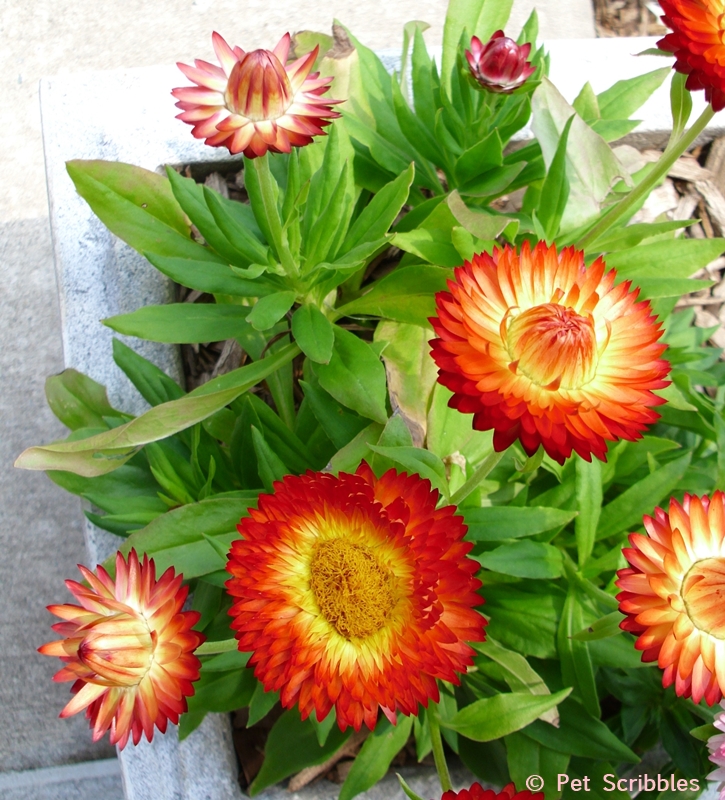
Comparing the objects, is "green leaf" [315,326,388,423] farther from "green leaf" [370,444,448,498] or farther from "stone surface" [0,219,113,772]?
"stone surface" [0,219,113,772]

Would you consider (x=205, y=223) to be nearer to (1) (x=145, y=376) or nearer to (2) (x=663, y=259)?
(1) (x=145, y=376)

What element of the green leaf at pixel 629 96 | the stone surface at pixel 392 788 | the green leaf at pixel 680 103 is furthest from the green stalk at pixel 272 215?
the stone surface at pixel 392 788

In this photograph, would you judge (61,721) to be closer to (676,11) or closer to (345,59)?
(345,59)

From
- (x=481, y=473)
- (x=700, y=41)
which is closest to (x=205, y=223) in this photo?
(x=481, y=473)

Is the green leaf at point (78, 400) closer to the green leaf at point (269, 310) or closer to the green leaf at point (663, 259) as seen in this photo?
the green leaf at point (269, 310)

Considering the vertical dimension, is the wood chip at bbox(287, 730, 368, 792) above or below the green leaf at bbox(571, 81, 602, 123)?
below

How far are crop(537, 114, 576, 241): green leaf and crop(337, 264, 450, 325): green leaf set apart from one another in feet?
0.49

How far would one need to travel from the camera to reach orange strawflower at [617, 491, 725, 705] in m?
0.68

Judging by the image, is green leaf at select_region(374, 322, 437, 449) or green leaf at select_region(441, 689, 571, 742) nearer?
green leaf at select_region(441, 689, 571, 742)

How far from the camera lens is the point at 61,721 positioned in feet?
5.04

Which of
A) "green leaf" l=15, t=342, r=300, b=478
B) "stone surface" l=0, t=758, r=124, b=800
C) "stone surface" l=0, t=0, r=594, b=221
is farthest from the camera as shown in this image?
"stone surface" l=0, t=0, r=594, b=221

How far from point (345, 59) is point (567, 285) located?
62 centimetres

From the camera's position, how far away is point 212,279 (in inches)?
38.9

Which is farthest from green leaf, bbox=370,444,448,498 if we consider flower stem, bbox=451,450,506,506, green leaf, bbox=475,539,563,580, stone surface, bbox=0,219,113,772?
stone surface, bbox=0,219,113,772
